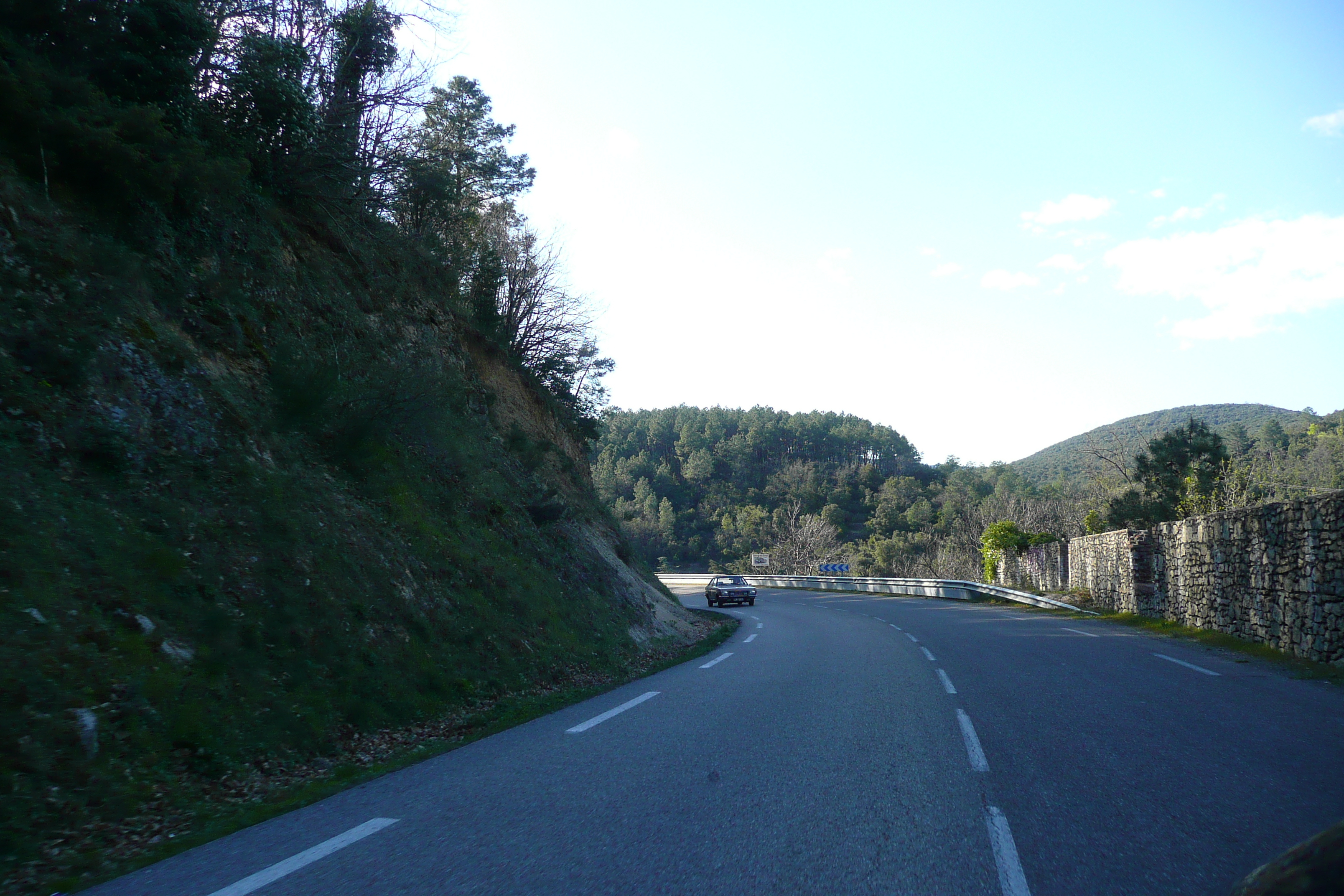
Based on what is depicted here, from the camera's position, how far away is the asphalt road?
3.96 m

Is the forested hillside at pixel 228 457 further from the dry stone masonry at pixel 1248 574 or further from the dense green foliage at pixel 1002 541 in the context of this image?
the dense green foliage at pixel 1002 541

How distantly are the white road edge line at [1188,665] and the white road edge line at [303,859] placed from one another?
36.5 ft

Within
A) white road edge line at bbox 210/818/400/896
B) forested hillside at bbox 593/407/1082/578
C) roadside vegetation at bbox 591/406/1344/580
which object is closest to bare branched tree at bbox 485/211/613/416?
roadside vegetation at bbox 591/406/1344/580

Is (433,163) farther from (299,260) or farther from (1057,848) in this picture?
(1057,848)

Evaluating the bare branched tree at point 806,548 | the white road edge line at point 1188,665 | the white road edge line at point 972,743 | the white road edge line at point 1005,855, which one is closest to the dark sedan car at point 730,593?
the white road edge line at point 1188,665

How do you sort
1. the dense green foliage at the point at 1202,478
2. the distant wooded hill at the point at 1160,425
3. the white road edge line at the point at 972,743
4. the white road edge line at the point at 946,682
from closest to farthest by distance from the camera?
the white road edge line at the point at 972,743, the white road edge line at the point at 946,682, the dense green foliage at the point at 1202,478, the distant wooded hill at the point at 1160,425

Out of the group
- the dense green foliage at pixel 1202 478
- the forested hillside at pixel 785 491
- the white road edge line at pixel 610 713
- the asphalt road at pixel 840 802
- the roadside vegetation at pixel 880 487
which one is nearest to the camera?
the asphalt road at pixel 840 802

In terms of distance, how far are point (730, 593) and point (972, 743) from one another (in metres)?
29.9

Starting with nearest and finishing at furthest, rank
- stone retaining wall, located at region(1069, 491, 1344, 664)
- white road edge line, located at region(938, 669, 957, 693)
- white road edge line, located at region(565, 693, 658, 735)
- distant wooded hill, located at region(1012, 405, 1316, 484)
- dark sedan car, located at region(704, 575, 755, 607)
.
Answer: white road edge line, located at region(565, 693, 658, 735)
white road edge line, located at region(938, 669, 957, 693)
stone retaining wall, located at region(1069, 491, 1344, 664)
dark sedan car, located at region(704, 575, 755, 607)
distant wooded hill, located at region(1012, 405, 1316, 484)

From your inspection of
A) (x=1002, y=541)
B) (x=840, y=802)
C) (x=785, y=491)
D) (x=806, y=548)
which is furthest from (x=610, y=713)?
(x=785, y=491)

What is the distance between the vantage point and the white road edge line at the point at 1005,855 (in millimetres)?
3773

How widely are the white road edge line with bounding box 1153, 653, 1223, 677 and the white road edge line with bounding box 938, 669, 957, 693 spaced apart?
3549 millimetres

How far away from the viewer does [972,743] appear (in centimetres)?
681

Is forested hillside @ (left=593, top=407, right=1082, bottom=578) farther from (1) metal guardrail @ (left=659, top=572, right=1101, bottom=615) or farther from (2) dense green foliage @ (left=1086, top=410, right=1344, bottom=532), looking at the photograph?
(2) dense green foliage @ (left=1086, top=410, right=1344, bottom=532)
